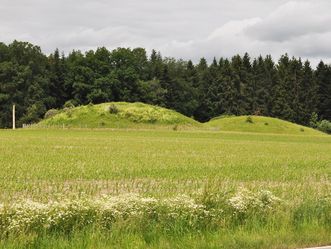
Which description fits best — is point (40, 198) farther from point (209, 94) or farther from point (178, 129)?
point (209, 94)

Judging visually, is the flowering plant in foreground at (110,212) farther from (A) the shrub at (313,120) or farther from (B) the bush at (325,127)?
(A) the shrub at (313,120)

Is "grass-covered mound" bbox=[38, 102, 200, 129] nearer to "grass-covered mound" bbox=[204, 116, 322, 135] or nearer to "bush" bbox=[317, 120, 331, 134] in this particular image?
"grass-covered mound" bbox=[204, 116, 322, 135]

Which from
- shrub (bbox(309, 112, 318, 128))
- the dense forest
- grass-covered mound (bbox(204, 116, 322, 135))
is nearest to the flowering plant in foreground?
grass-covered mound (bbox(204, 116, 322, 135))

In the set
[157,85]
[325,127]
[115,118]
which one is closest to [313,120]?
[325,127]

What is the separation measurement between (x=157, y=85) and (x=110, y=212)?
118m

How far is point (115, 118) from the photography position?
311ft

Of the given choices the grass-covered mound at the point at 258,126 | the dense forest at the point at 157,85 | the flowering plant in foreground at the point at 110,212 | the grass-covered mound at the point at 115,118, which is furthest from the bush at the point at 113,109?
the flowering plant in foreground at the point at 110,212

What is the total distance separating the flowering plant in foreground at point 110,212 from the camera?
9.77 meters

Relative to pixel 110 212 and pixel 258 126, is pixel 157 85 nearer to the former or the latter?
pixel 258 126

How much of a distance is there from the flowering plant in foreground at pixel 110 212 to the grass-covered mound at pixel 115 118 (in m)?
80.8

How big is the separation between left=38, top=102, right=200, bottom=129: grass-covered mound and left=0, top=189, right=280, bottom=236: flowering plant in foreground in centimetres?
Answer: 8076

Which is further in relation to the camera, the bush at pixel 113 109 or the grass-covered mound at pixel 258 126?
the grass-covered mound at pixel 258 126

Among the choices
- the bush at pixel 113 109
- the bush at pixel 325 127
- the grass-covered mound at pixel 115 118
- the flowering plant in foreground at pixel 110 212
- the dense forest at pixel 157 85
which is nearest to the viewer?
the flowering plant in foreground at pixel 110 212

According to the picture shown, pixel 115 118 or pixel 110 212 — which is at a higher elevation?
pixel 115 118
